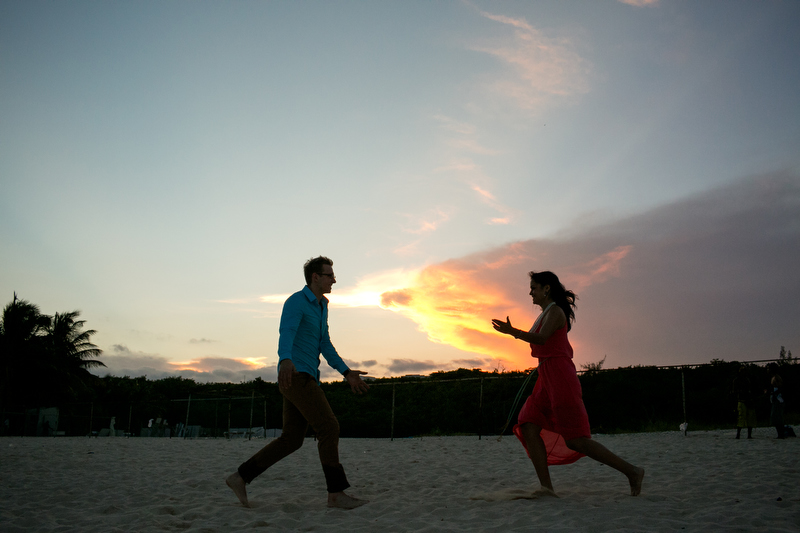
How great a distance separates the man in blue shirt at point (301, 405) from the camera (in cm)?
382

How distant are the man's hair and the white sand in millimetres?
1800

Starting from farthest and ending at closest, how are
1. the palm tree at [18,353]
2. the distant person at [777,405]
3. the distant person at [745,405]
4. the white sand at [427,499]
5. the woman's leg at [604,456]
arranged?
the palm tree at [18,353] → the distant person at [745,405] → the distant person at [777,405] → the woman's leg at [604,456] → the white sand at [427,499]

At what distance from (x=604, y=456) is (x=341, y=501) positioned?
1.92 m

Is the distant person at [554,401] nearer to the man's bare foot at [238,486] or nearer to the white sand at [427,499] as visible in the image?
the white sand at [427,499]

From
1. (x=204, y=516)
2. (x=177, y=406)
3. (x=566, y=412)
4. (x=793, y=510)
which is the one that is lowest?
(x=177, y=406)

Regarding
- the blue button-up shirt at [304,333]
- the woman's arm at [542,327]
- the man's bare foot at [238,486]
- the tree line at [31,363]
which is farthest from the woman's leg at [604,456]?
the tree line at [31,363]

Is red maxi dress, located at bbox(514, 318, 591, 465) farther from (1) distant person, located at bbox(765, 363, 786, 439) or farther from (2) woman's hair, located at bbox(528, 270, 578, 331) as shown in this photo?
(1) distant person, located at bbox(765, 363, 786, 439)

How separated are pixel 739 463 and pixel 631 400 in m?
13.1

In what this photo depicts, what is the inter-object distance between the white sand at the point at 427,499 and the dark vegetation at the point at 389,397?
5.95 metres

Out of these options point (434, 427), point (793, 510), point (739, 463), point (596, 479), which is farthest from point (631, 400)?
point (793, 510)

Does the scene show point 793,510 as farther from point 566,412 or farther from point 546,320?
point 546,320

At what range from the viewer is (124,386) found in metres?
46.8

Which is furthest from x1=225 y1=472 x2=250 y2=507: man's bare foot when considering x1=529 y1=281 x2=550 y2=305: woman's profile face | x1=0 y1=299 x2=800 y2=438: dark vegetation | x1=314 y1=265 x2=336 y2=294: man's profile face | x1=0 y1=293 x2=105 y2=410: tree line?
x1=0 y1=293 x2=105 y2=410: tree line

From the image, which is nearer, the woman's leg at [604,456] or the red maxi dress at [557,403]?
the woman's leg at [604,456]
